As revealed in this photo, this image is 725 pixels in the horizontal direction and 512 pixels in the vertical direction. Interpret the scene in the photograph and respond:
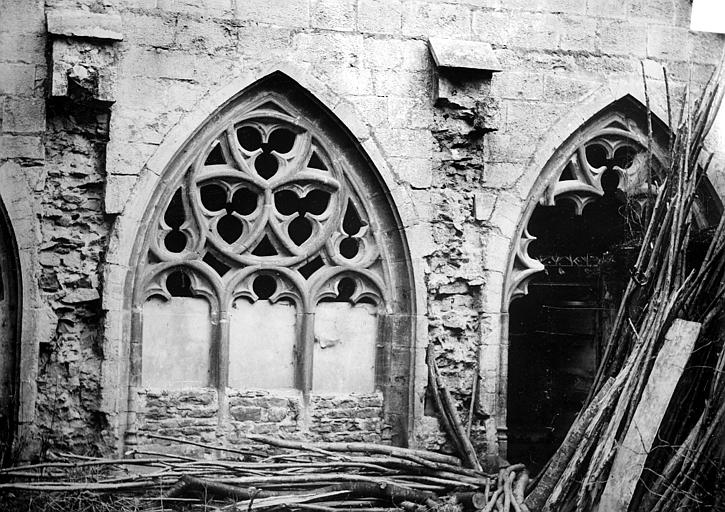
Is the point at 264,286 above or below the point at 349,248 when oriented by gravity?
below

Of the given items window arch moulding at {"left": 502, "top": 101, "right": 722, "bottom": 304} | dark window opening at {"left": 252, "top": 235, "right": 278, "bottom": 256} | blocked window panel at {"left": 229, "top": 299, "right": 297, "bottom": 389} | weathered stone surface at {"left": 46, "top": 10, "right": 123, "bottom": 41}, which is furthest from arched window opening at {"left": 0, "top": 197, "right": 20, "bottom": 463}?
window arch moulding at {"left": 502, "top": 101, "right": 722, "bottom": 304}

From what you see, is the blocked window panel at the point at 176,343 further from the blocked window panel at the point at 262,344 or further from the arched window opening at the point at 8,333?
the arched window opening at the point at 8,333

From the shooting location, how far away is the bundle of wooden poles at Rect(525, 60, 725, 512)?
198 inches

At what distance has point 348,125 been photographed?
7.00 metres

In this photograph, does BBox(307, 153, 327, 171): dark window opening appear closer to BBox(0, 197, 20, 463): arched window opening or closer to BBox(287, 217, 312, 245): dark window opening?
BBox(287, 217, 312, 245): dark window opening

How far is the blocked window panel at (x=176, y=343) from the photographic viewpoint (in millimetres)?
6754

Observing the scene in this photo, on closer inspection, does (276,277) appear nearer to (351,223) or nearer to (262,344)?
(262,344)

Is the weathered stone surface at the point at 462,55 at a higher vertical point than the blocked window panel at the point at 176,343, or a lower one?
higher

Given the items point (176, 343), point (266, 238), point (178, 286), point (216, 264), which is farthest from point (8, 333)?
point (266, 238)

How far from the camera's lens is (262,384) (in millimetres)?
6992

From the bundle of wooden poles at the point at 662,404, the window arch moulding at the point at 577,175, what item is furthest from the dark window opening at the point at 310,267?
the bundle of wooden poles at the point at 662,404

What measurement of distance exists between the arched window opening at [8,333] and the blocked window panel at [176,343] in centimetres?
89

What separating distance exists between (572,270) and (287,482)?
13.7 feet

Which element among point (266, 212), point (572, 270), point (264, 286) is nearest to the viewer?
point (266, 212)
